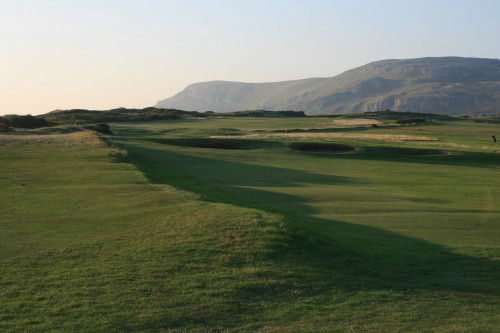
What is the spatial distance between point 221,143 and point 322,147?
11706mm

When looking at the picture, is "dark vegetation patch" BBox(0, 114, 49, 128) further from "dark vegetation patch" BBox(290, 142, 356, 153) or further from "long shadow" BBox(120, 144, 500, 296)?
"long shadow" BBox(120, 144, 500, 296)

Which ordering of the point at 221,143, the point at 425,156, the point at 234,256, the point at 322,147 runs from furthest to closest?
1. the point at 221,143
2. the point at 322,147
3. the point at 425,156
4. the point at 234,256

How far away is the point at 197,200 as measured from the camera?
22562mm

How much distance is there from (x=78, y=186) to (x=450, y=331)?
19391mm

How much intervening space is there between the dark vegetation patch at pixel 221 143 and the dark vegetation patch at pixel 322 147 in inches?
110

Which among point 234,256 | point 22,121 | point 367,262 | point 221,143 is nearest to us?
point 234,256

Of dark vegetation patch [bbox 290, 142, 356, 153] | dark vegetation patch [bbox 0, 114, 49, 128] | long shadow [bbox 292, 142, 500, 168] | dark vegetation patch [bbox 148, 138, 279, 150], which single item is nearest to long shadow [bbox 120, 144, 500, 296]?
long shadow [bbox 292, 142, 500, 168]

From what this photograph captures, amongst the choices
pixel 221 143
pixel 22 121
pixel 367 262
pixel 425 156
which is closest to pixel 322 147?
pixel 425 156

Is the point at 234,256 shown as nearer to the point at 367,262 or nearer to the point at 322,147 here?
A: the point at 367,262

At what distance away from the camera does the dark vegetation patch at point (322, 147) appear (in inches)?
2403

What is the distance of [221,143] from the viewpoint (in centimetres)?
6456

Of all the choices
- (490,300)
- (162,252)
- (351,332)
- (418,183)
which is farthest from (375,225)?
(418,183)

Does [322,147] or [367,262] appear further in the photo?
[322,147]

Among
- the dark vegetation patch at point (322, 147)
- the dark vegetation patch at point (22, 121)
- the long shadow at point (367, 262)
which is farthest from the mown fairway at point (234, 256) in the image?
the dark vegetation patch at point (22, 121)
